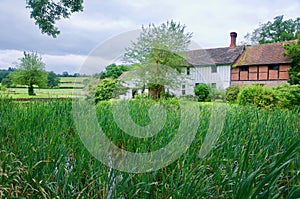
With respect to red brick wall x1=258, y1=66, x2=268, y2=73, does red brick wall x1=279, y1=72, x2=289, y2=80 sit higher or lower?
lower

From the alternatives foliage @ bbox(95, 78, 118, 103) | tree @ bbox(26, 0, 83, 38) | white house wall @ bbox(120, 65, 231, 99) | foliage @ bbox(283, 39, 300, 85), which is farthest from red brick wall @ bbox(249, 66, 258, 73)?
foliage @ bbox(95, 78, 118, 103)

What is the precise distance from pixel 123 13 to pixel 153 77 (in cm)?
305

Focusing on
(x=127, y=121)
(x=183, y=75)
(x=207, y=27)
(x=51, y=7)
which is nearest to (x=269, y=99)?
(x=183, y=75)

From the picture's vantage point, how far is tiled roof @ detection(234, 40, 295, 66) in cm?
2042

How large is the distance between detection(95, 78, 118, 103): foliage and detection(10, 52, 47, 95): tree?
49.3 ft

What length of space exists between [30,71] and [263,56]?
2026cm

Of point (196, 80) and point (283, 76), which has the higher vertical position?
point (283, 76)

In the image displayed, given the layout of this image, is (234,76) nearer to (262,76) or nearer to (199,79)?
(262,76)

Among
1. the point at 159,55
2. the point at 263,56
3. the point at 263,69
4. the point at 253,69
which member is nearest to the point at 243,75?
the point at 253,69

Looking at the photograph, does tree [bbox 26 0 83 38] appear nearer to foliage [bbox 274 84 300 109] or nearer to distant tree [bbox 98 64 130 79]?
distant tree [bbox 98 64 130 79]

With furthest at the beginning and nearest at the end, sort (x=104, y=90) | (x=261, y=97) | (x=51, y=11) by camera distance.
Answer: (x=51, y=11) < (x=261, y=97) < (x=104, y=90)

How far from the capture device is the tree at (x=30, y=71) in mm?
20031

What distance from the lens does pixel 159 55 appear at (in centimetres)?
940

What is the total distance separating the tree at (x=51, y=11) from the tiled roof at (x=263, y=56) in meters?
16.4
